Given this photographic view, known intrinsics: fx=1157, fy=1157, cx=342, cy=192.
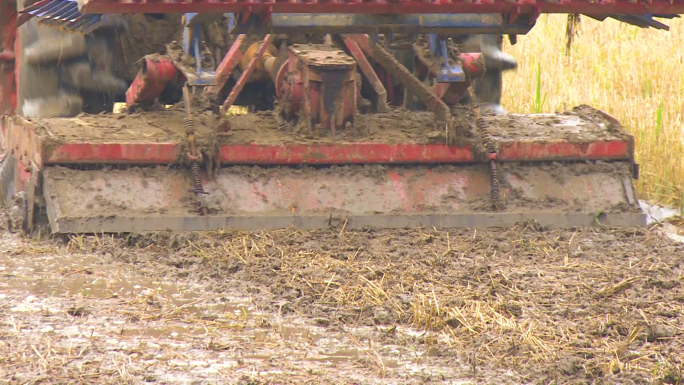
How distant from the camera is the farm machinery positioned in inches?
162

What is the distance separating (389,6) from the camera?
3939 mm

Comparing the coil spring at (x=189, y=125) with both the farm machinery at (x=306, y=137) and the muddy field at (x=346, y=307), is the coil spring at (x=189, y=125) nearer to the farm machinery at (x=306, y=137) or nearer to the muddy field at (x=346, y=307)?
the farm machinery at (x=306, y=137)

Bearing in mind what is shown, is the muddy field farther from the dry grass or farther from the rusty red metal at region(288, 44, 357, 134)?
the rusty red metal at region(288, 44, 357, 134)

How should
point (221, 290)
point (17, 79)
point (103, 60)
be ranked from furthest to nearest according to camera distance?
1. point (17, 79)
2. point (103, 60)
3. point (221, 290)

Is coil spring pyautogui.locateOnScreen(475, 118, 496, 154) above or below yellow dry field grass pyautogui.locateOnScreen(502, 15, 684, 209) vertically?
above

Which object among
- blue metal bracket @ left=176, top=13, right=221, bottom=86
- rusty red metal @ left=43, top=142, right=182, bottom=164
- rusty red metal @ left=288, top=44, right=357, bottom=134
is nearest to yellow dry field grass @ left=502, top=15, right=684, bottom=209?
rusty red metal @ left=288, top=44, right=357, bottom=134

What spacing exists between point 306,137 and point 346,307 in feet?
4.08

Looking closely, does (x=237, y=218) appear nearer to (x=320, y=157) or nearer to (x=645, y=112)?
(x=320, y=157)

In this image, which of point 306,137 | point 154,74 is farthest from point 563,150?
point 154,74

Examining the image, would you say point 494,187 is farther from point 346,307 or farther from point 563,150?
point 346,307

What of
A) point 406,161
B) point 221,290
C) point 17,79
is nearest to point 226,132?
point 406,161

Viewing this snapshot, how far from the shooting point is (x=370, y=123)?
4.76 meters

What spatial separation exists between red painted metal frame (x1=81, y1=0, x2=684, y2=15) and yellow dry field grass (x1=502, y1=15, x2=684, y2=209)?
120 cm

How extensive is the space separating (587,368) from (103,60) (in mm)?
3019
